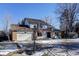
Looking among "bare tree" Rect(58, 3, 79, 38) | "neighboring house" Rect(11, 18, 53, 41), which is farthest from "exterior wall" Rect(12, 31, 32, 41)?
"bare tree" Rect(58, 3, 79, 38)

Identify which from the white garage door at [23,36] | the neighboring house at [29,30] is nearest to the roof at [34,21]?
the neighboring house at [29,30]

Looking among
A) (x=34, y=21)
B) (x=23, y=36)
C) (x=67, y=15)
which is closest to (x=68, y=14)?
(x=67, y=15)

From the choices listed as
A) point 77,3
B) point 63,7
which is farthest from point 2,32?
point 77,3

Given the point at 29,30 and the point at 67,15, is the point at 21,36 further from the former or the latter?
the point at 67,15

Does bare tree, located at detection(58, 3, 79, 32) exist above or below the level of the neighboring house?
above

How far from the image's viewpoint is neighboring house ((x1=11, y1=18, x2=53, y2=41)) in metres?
1.67

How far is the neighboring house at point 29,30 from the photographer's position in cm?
167

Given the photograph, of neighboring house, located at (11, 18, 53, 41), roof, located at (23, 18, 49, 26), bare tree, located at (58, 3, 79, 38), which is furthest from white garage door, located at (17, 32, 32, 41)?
bare tree, located at (58, 3, 79, 38)

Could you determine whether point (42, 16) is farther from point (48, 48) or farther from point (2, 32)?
point (2, 32)

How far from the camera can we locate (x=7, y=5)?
5.55ft

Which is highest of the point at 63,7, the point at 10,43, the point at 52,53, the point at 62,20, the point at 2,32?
the point at 63,7

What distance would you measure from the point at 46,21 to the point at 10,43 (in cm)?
41

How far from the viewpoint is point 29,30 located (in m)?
1.69

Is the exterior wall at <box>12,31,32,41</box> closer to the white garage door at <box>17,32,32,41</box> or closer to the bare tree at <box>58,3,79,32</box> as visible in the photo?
the white garage door at <box>17,32,32,41</box>
